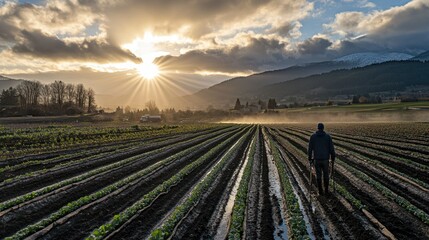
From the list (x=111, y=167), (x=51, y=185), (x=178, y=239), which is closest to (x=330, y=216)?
(x=178, y=239)

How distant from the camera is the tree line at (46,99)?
10494 cm

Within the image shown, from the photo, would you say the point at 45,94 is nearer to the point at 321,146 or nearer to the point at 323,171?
the point at 321,146

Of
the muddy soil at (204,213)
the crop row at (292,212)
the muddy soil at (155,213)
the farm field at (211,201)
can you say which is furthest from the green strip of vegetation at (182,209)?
the crop row at (292,212)

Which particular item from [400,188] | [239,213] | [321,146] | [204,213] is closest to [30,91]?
[204,213]

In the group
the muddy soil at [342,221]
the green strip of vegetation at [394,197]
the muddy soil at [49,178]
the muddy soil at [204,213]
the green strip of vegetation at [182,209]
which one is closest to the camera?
the green strip of vegetation at [182,209]

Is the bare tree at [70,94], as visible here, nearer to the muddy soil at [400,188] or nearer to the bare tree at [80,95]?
the bare tree at [80,95]

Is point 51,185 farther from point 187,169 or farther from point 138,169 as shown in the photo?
point 187,169

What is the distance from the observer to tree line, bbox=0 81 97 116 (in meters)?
105

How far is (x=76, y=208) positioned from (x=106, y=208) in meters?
1.05

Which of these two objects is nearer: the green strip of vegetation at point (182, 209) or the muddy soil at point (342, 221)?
the green strip of vegetation at point (182, 209)

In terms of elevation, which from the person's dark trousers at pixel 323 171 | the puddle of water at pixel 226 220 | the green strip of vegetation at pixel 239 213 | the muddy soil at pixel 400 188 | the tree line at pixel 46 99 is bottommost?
the puddle of water at pixel 226 220

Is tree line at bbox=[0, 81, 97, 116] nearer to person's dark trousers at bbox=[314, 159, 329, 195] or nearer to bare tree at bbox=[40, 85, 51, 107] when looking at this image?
bare tree at bbox=[40, 85, 51, 107]

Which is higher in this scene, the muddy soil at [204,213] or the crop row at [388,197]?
the crop row at [388,197]

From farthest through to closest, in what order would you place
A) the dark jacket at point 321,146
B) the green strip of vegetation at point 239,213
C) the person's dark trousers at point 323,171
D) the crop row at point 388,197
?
the dark jacket at point 321,146
the person's dark trousers at point 323,171
the crop row at point 388,197
the green strip of vegetation at point 239,213
